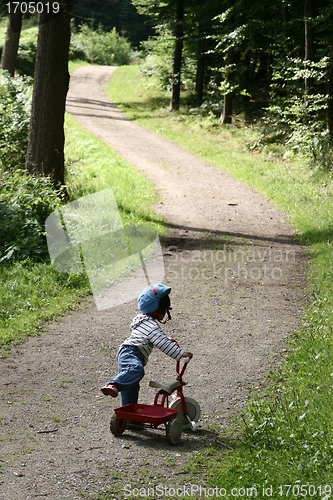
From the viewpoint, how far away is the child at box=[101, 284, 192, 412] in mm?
4188

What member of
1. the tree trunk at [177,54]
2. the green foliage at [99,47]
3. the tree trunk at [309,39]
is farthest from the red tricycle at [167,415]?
the green foliage at [99,47]

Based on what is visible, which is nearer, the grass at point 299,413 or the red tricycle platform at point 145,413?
the grass at point 299,413

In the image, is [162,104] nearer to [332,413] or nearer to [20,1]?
[20,1]

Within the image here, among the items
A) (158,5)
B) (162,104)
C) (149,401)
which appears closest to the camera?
(149,401)

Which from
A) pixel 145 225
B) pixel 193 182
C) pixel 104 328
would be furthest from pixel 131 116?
pixel 104 328

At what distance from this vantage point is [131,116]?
25656mm

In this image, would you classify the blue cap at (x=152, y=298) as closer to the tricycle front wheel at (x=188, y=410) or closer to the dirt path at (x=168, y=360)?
the tricycle front wheel at (x=188, y=410)

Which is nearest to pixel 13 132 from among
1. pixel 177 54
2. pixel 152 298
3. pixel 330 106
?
pixel 330 106

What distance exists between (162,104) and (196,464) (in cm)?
2635

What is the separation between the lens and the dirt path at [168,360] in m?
3.67

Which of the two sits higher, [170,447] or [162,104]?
[162,104]

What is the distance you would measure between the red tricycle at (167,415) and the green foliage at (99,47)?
45.5 m

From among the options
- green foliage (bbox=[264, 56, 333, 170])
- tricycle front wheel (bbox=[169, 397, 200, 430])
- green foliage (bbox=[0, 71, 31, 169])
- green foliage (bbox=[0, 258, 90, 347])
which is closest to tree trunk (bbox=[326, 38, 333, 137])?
green foliage (bbox=[264, 56, 333, 170])

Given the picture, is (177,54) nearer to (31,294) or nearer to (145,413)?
(31,294)
